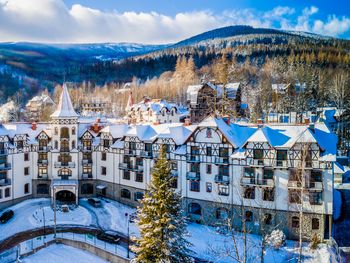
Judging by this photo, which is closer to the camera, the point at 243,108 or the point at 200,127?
the point at 200,127

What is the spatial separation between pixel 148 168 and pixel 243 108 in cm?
3457

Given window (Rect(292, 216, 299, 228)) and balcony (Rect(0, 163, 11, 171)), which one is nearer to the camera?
window (Rect(292, 216, 299, 228))

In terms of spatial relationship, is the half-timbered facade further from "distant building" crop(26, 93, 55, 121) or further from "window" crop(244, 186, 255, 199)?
"distant building" crop(26, 93, 55, 121)

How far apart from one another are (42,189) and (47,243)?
13.5 m

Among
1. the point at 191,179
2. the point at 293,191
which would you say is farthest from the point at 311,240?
the point at 191,179

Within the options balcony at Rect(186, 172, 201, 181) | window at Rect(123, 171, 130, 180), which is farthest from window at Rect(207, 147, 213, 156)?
window at Rect(123, 171, 130, 180)

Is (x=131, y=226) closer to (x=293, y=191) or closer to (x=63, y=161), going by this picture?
(x=63, y=161)

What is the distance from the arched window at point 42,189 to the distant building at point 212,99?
32.7 metres

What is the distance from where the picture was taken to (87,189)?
4612 centimetres

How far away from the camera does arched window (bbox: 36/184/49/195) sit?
44844 millimetres

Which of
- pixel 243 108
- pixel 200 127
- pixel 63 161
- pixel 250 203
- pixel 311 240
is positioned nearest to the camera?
pixel 311 240

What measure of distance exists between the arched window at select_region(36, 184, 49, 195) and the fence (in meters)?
11.4

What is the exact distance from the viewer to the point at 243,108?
69000 millimetres

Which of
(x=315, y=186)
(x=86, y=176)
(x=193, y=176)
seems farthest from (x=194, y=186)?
(x=86, y=176)
